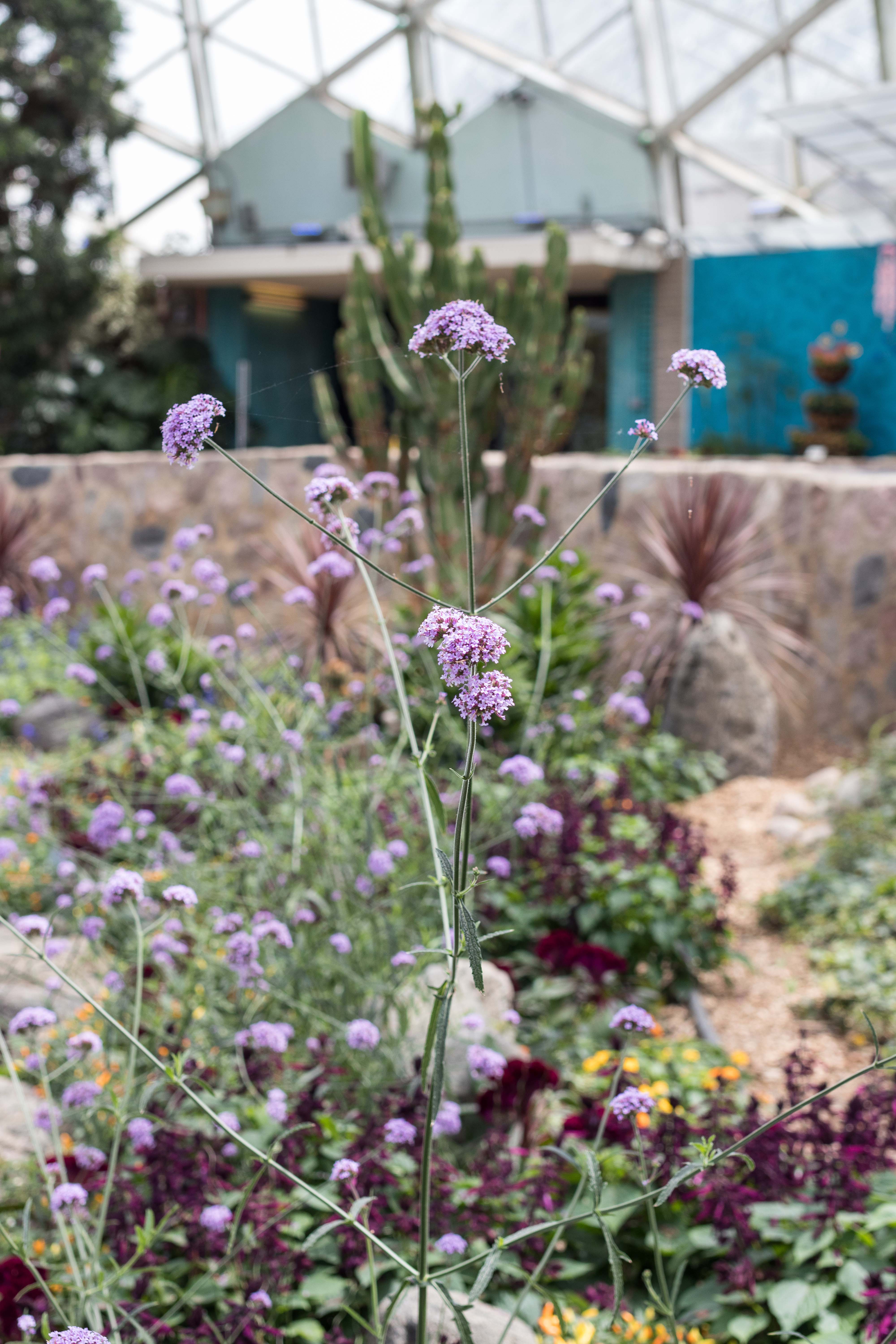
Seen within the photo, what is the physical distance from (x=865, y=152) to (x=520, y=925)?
36.9 feet

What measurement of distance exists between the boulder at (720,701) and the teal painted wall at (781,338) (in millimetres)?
7847

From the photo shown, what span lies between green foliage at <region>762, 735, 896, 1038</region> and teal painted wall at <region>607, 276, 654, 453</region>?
1048cm

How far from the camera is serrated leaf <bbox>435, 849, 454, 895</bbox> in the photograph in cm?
110

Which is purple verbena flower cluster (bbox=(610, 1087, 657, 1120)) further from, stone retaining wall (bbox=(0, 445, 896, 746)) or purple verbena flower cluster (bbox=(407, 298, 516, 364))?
stone retaining wall (bbox=(0, 445, 896, 746))

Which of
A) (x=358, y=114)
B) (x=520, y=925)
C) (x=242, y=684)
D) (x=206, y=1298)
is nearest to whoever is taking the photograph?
(x=206, y=1298)

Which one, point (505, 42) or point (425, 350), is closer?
point (425, 350)

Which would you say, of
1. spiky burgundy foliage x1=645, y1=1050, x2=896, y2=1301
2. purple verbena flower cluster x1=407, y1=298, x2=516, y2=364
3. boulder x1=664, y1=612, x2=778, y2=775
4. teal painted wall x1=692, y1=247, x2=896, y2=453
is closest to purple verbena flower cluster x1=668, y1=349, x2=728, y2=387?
purple verbena flower cluster x1=407, y1=298, x2=516, y2=364

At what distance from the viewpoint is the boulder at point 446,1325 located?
1.73 meters

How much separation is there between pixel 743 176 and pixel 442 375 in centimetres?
991

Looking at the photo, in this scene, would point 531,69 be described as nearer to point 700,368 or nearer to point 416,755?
point 700,368

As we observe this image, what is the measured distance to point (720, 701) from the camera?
5410 millimetres

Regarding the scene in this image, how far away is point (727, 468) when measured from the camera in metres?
6.19

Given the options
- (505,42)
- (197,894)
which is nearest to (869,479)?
(197,894)

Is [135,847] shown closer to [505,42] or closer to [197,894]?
[197,894]
